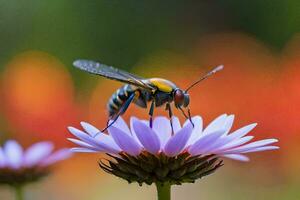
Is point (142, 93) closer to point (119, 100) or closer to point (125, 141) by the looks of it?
point (119, 100)

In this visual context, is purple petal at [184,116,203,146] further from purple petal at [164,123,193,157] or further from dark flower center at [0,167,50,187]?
dark flower center at [0,167,50,187]

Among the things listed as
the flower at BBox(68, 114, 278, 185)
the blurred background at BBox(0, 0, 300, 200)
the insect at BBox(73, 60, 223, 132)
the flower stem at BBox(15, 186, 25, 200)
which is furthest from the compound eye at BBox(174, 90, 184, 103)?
the blurred background at BBox(0, 0, 300, 200)

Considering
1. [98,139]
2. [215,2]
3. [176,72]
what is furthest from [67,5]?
[98,139]

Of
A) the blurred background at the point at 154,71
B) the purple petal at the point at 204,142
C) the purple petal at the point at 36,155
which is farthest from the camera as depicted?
the blurred background at the point at 154,71

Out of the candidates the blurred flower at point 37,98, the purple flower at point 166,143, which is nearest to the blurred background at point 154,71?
the blurred flower at point 37,98

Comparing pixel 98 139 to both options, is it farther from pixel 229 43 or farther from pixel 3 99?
pixel 229 43

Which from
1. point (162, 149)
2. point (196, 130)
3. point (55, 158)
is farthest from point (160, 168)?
point (55, 158)

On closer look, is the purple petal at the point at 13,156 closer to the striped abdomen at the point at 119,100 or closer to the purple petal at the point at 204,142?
the striped abdomen at the point at 119,100

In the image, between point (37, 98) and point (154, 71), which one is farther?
point (154, 71)
